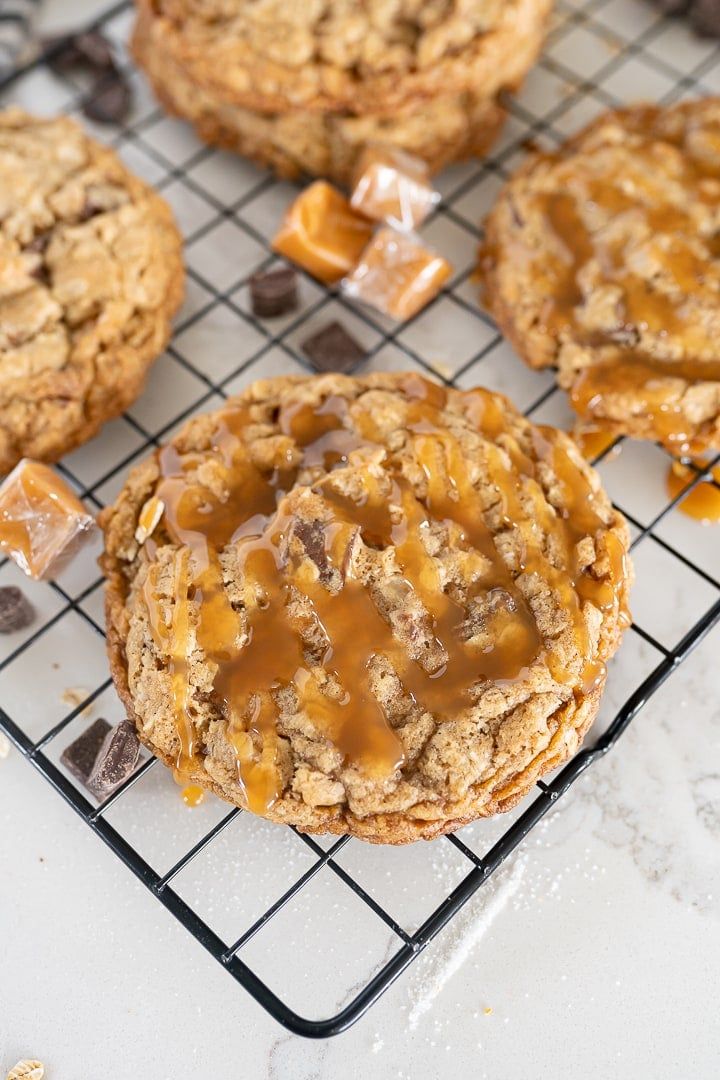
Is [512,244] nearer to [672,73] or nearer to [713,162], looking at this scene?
[713,162]

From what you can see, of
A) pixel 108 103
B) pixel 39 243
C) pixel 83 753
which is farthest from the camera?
pixel 108 103

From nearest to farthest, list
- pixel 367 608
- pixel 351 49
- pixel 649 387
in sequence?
pixel 367 608 → pixel 649 387 → pixel 351 49

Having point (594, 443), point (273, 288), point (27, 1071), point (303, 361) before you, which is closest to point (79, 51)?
point (273, 288)

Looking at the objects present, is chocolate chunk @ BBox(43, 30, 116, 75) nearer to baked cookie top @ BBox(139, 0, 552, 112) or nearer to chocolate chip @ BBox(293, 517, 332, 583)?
baked cookie top @ BBox(139, 0, 552, 112)

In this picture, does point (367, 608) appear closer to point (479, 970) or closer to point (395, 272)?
point (479, 970)

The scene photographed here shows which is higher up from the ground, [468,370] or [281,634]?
[281,634]

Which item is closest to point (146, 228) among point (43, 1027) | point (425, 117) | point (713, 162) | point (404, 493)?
point (425, 117)
